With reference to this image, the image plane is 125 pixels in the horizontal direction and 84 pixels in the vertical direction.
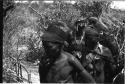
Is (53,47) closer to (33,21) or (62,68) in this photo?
(62,68)

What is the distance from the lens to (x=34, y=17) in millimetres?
4594

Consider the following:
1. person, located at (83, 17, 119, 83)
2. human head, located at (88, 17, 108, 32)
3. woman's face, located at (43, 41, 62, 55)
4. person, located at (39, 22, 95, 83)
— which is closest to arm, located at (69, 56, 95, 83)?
person, located at (39, 22, 95, 83)

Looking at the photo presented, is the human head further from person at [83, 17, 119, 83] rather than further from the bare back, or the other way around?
the bare back

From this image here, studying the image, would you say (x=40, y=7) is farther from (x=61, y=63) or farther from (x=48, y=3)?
(x=61, y=63)

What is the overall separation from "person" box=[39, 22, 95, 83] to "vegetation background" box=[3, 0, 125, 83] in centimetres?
63

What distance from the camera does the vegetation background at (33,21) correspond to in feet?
12.0

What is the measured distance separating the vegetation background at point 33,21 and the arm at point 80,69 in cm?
64

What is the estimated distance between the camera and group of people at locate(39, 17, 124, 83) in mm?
2895

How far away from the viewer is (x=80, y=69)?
2.99 meters

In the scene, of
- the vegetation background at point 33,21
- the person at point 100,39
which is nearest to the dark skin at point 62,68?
the person at point 100,39

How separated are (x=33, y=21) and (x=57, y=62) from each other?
70.4 inches

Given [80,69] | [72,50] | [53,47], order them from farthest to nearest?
[72,50] < [80,69] < [53,47]

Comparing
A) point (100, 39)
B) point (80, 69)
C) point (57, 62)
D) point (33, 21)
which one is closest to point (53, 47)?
point (57, 62)

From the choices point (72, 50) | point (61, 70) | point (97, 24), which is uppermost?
point (97, 24)
